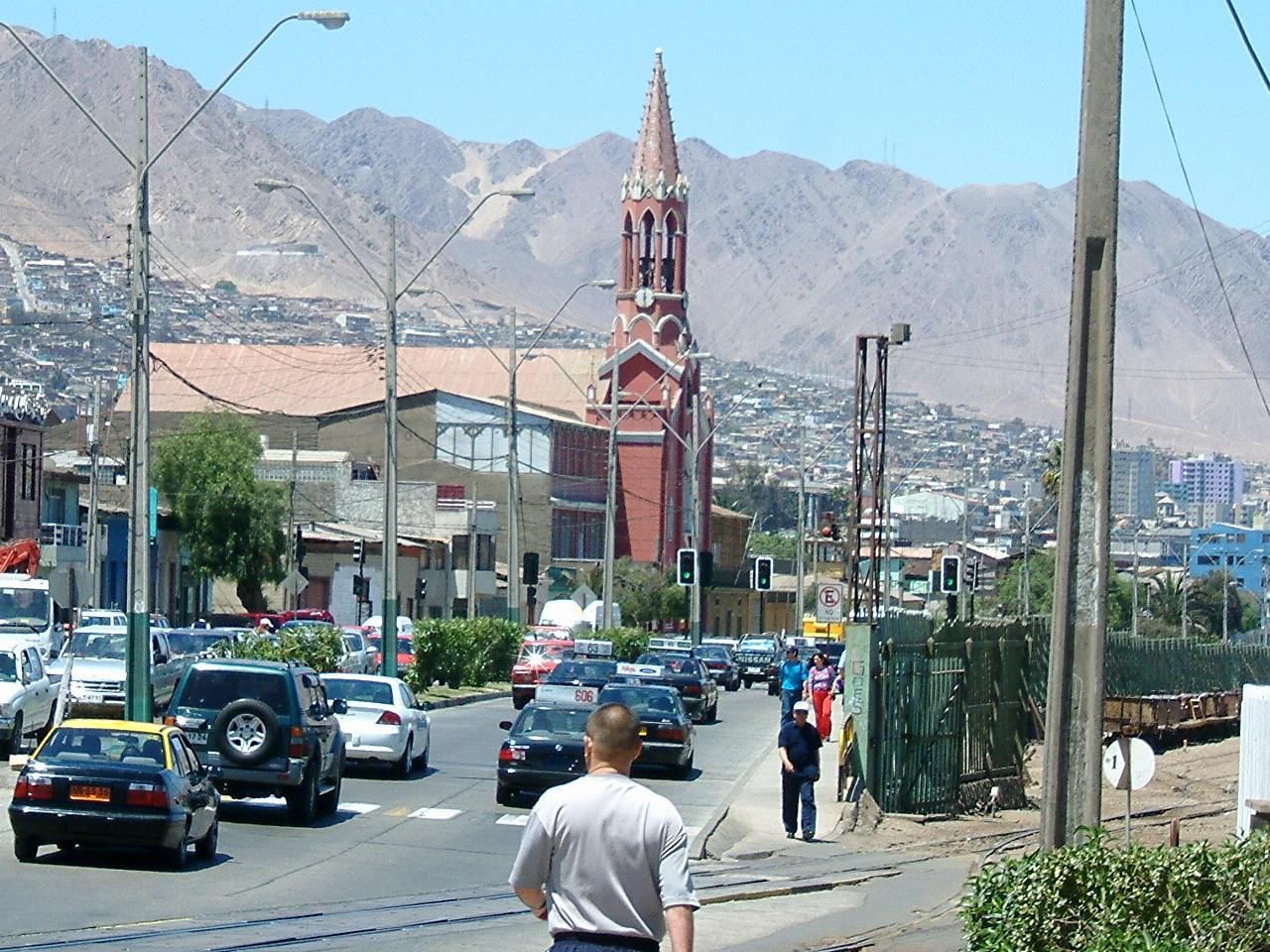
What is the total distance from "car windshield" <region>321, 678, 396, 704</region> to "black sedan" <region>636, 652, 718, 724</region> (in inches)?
605

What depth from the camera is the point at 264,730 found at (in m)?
22.8

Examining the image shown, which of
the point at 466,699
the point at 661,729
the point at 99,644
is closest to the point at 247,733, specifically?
the point at 661,729

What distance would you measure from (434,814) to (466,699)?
2527 centimetres

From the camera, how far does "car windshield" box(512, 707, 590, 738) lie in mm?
26500

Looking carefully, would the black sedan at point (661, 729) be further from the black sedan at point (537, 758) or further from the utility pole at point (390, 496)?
the utility pole at point (390, 496)

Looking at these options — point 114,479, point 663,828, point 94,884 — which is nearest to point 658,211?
point 114,479


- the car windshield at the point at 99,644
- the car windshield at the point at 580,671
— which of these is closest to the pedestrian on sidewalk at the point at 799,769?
the car windshield at the point at 99,644

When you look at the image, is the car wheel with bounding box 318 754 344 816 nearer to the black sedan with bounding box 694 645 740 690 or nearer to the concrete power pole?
the concrete power pole

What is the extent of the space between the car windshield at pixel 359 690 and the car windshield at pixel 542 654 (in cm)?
1917

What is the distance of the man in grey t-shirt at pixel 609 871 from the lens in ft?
24.8

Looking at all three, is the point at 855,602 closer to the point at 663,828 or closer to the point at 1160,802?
the point at 1160,802

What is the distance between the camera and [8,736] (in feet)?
95.8

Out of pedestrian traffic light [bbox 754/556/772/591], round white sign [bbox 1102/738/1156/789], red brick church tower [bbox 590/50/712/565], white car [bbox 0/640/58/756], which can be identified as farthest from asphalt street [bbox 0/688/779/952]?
red brick church tower [bbox 590/50/712/565]

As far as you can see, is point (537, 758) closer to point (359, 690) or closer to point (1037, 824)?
point (359, 690)
